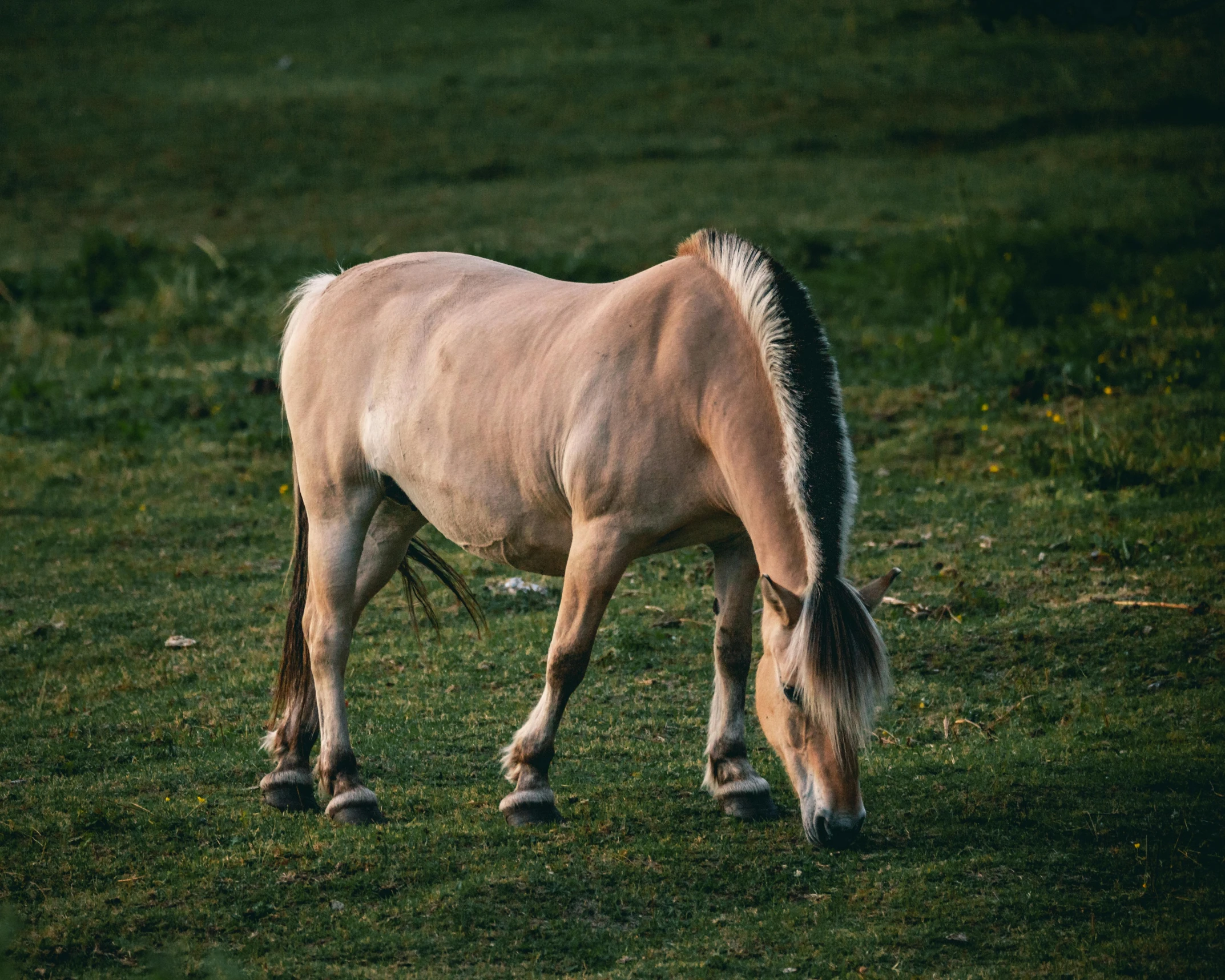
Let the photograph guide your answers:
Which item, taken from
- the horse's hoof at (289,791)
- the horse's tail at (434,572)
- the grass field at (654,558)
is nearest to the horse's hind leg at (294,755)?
the horse's hoof at (289,791)

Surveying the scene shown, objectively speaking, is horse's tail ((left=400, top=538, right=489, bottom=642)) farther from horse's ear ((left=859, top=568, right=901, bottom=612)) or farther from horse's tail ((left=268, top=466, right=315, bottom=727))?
horse's ear ((left=859, top=568, right=901, bottom=612))

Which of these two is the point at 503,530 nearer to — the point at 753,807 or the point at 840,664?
the point at 753,807

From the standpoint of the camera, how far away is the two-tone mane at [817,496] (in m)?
4.66

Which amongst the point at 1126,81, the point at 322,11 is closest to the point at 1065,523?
the point at 1126,81

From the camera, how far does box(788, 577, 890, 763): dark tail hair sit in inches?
183

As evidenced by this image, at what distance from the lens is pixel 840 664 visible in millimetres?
4645

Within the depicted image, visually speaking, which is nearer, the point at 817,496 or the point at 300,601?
the point at 817,496

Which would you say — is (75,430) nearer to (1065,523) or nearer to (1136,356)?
(1065,523)

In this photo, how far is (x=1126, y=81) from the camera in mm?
23172

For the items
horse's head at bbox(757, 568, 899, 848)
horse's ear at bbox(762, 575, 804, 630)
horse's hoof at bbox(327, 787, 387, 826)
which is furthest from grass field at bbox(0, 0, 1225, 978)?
horse's ear at bbox(762, 575, 804, 630)

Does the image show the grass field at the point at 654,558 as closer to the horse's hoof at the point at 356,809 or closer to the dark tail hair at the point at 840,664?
the horse's hoof at the point at 356,809

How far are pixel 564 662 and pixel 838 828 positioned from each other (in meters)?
1.28

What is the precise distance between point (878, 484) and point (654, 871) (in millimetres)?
5690

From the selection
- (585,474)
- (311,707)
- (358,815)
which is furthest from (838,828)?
(311,707)
